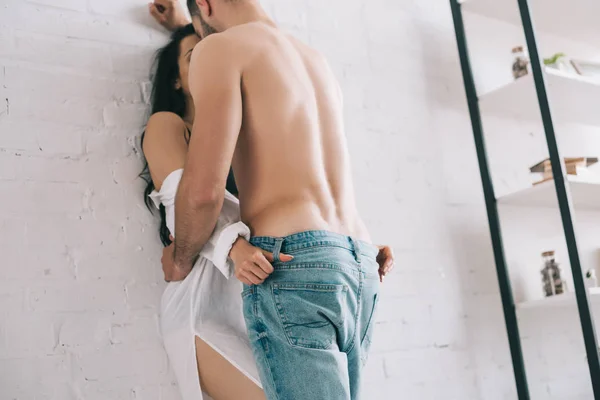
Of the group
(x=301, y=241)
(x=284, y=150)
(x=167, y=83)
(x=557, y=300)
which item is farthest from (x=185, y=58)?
(x=557, y=300)

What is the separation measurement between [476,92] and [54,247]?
6.26ft

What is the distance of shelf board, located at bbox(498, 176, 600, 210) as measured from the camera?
252 centimetres

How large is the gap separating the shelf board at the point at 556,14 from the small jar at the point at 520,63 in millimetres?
204

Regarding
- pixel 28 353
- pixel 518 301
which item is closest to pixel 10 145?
pixel 28 353

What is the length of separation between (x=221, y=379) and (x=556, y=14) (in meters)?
2.51

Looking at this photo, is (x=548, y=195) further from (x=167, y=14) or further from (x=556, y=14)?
(x=167, y=14)

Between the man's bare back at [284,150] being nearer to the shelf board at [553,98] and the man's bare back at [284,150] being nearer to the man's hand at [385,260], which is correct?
the man's hand at [385,260]

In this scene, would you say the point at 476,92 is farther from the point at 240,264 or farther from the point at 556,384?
the point at 240,264

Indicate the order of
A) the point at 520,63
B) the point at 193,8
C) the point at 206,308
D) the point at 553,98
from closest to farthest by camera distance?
the point at 206,308, the point at 193,8, the point at 520,63, the point at 553,98

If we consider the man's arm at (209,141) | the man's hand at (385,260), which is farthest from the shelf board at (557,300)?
the man's arm at (209,141)

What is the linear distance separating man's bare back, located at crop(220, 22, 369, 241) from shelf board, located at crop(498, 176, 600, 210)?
1.18 metres

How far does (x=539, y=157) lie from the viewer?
3105 mm

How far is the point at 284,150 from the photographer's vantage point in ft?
4.99

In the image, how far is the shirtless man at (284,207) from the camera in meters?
1.39
